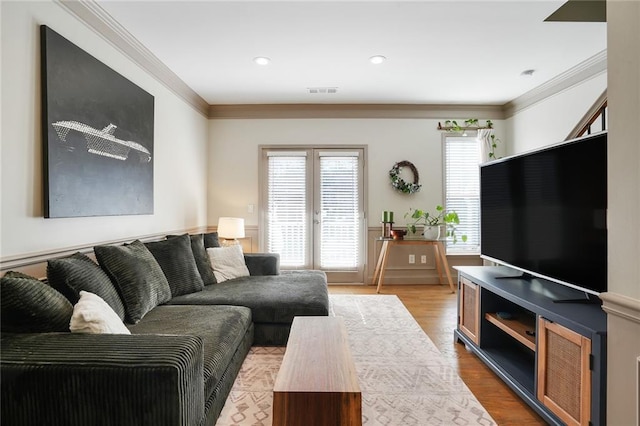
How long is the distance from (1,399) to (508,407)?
93.8 inches

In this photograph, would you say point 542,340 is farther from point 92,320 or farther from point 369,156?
point 369,156

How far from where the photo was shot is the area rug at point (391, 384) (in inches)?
70.1

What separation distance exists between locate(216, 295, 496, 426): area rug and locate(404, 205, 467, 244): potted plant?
169cm

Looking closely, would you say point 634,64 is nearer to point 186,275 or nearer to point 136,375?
point 136,375

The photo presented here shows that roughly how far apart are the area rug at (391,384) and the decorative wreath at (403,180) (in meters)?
2.13

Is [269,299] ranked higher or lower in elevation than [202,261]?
lower

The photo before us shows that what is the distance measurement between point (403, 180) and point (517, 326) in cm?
290

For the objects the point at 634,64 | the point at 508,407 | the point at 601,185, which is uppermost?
the point at 634,64

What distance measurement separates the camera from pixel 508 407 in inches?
74.4

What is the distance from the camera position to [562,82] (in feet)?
12.0

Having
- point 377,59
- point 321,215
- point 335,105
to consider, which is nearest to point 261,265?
point 321,215

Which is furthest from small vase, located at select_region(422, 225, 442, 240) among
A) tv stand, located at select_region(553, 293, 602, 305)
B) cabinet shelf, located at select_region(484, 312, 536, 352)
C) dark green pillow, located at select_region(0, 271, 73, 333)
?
dark green pillow, located at select_region(0, 271, 73, 333)

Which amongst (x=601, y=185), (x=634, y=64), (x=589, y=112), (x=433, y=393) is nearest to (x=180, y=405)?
(x=433, y=393)

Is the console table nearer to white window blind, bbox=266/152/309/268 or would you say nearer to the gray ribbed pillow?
white window blind, bbox=266/152/309/268
